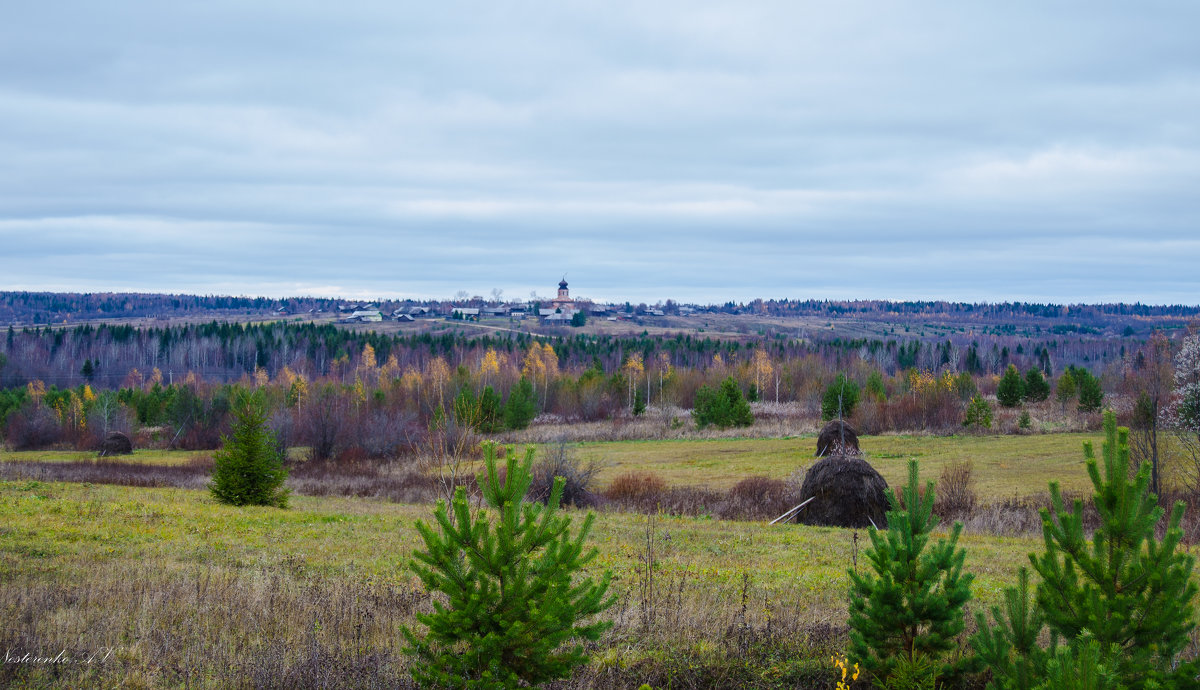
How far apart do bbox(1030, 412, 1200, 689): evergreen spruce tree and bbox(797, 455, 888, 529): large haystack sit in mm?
16304

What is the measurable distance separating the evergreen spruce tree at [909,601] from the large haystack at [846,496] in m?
15.8

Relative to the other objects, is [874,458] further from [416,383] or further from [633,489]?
[416,383]

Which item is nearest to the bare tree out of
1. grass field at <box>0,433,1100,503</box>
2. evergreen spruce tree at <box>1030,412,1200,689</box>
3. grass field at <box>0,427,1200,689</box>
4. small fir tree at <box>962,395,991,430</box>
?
grass field at <box>0,433,1100,503</box>

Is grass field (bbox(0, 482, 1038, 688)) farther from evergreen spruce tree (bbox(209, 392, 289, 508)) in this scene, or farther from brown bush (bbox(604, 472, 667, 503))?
brown bush (bbox(604, 472, 667, 503))

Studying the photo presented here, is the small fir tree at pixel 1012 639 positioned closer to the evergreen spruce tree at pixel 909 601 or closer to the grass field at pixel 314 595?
the evergreen spruce tree at pixel 909 601

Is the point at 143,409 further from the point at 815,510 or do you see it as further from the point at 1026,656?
the point at 1026,656

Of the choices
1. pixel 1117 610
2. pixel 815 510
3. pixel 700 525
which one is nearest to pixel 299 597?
pixel 1117 610

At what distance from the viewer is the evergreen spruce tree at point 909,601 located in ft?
20.2

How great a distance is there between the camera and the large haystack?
21.7 meters

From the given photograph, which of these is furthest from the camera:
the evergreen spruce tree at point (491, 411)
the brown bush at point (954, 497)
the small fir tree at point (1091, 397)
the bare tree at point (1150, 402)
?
the small fir tree at point (1091, 397)

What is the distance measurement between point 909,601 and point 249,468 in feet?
69.4

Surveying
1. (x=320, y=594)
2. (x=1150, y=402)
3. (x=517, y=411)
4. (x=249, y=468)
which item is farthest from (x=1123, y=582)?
(x=517, y=411)

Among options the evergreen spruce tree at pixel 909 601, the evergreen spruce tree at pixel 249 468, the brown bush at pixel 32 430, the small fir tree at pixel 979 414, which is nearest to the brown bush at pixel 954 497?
the evergreen spruce tree at pixel 909 601

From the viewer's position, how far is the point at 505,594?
5.35m
